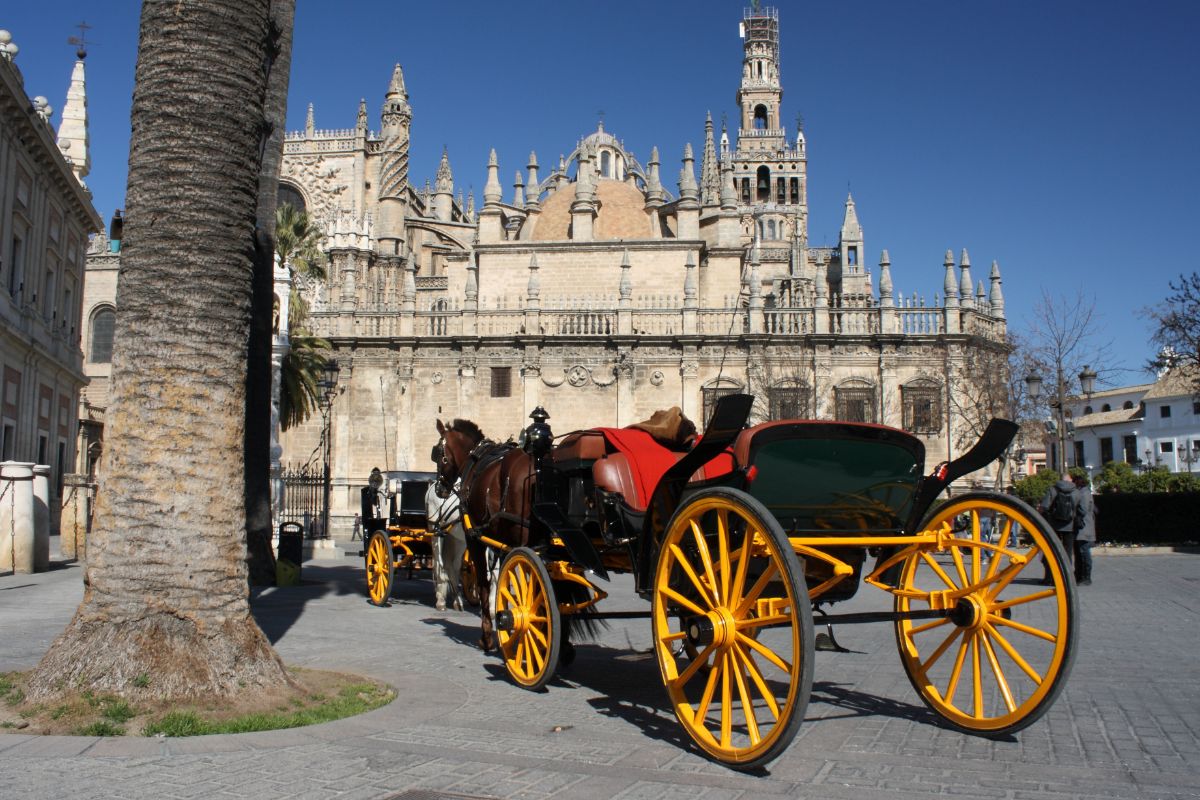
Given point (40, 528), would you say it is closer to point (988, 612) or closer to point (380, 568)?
point (380, 568)

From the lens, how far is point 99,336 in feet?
163

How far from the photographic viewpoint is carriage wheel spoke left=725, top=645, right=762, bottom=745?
13.4ft

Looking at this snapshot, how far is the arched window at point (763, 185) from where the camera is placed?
307 feet

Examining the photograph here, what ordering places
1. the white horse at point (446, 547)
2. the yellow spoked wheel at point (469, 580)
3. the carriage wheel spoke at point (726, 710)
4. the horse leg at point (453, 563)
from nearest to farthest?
the carriage wheel spoke at point (726, 710)
the yellow spoked wheel at point (469, 580)
the horse leg at point (453, 563)
the white horse at point (446, 547)

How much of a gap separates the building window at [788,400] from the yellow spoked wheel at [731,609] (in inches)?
1110

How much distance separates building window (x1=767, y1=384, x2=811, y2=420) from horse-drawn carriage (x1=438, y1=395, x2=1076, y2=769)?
26.6 m

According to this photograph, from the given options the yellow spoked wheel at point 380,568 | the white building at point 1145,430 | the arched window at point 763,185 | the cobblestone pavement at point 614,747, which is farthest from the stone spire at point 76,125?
the arched window at point 763,185

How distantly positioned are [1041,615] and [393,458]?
92.7ft

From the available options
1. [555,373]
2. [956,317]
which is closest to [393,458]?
[555,373]

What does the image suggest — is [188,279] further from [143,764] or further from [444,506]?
[444,506]

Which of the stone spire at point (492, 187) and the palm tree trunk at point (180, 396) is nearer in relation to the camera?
the palm tree trunk at point (180, 396)

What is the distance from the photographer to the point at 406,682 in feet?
21.2

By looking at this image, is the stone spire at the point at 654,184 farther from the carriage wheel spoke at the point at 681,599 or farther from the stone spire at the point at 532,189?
the carriage wheel spoke at the point at 681,599

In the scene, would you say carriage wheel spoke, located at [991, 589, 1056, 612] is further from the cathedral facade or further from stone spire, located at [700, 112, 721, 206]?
stone spire, located at [700, 112, 721, 206]
